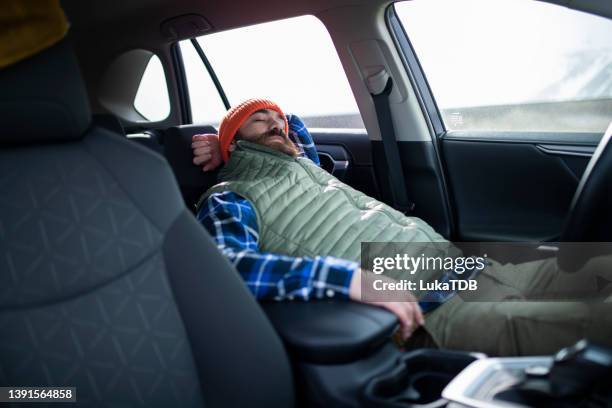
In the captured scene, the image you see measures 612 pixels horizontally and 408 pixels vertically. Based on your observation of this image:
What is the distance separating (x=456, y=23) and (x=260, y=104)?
838 millimetres

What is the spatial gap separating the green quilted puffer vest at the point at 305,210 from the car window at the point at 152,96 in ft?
6.16

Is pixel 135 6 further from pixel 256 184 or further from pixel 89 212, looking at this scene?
pixel 89 212

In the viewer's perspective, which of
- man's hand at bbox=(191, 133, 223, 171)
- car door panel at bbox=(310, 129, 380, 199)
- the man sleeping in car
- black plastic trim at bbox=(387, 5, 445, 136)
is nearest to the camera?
the man sleeping in car

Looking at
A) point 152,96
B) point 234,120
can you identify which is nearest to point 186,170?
point 234,120

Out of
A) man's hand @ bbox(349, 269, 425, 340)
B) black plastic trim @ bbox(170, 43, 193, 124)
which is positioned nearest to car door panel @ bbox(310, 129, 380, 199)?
black plastic trim @ bbox(170, 43, 193, 124)

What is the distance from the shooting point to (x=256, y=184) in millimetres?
1719

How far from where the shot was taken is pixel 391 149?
2.59 metres

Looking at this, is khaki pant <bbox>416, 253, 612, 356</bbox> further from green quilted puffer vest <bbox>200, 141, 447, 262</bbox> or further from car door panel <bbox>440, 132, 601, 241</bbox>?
car door panel <bbox>440, 132, 601, 241</bbox>

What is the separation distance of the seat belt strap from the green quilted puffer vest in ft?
2.34

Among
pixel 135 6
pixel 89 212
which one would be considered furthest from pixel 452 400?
pixel 135 6

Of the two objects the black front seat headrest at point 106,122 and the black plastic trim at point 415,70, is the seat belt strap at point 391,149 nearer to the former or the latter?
the black plastic trim at point 415,70

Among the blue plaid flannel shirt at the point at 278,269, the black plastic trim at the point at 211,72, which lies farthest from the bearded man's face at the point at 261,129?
the black plastic trim at the point at 211,72

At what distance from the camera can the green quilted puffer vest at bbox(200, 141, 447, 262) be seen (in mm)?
1646

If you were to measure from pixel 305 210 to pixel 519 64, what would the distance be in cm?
Result: 107
